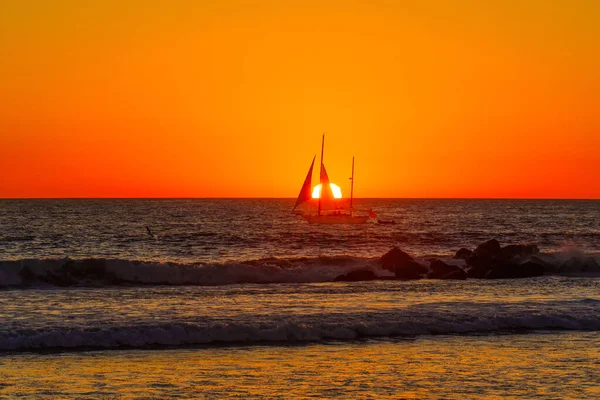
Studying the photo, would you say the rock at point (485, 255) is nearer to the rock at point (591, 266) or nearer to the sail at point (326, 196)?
the rock at point (591, 266)

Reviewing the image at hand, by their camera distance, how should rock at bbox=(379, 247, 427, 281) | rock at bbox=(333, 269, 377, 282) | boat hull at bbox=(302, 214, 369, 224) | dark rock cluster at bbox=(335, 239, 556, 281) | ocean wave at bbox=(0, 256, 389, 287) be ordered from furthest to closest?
boat hull at bbox=(302, 214, 369, 224) → rock at bbox=(379, 247, 427, 281) → dark rock cluster at bbox=(335, 239, 556, 281) → rock at bbox=(333, 269, 377, 282) → ocean wave at bbox=(0, 256, 389, 287)

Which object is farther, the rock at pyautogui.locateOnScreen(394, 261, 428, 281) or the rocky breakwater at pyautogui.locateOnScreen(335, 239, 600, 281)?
the rock at pyautogui.locateOnScreen(394, 261, 428, 281)

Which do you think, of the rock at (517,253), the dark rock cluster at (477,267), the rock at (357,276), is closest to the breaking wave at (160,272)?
the dark rock cluster at (477,267)

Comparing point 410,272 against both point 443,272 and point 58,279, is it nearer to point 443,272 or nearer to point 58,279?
point 443,272

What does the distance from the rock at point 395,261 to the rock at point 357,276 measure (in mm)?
2799

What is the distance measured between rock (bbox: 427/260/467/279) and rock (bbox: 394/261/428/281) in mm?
454

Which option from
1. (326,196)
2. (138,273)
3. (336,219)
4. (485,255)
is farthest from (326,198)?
(138,273)

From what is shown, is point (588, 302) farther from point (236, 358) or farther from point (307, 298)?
point (236, 358)

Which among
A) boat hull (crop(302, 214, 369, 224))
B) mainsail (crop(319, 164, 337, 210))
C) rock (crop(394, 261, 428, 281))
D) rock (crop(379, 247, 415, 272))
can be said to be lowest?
rock (crop(394, 261, 428, 281))

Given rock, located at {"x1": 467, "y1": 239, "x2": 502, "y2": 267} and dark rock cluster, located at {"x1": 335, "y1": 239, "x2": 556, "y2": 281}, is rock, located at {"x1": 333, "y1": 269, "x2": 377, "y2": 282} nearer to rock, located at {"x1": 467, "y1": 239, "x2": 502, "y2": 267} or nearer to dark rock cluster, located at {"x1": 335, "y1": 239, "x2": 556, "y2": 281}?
dark rock cluster, located at {"x1": 335, "y1": 239, "x2": 556, "y2": 281}

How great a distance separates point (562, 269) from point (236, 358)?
28.8 metres

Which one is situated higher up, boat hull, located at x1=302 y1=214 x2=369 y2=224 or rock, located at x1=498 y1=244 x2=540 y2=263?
boat hull, located at x1=302 y1=214 x2=369 y2=224

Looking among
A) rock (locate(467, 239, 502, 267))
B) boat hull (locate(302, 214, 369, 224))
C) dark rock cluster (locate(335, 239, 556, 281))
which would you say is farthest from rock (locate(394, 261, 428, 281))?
boat hull (locate(302, 214, 369, 224))

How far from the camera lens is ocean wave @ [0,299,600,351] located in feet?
69.2
